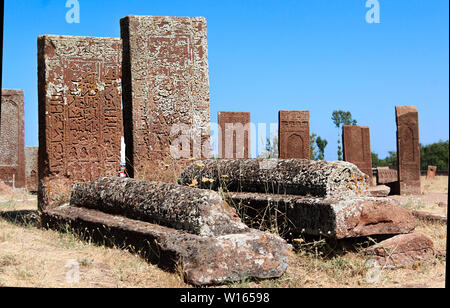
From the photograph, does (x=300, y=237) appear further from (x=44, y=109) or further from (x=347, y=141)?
(x=347, y=141)

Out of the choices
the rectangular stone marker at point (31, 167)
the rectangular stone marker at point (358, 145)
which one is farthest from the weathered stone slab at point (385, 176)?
the rectangular stone marker at point (31, 167)

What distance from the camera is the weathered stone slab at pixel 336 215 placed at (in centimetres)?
477

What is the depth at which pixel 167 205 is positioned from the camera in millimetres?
4945

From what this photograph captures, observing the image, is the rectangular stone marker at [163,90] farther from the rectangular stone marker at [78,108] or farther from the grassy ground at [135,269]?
the grassy ground at [135,269]

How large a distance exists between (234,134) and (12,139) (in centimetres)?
708

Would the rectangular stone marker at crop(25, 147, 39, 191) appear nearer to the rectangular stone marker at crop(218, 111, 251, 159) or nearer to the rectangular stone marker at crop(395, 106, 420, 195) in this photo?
the rectangular stone marker at crop(218, 111, 251, 159)

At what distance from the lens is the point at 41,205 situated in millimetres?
7535

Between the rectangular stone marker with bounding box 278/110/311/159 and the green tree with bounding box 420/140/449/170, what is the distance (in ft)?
99.3

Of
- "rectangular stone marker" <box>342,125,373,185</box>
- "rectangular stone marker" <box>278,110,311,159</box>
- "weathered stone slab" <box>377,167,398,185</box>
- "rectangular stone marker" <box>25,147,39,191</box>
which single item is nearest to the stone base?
"rectangular stone marker" <box>278,110,311,159</box>

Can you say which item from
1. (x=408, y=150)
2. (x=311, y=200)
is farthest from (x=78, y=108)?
(x=408, y=150)

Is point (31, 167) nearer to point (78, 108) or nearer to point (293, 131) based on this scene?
point (293, 131)

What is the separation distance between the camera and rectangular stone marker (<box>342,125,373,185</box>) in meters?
14.1

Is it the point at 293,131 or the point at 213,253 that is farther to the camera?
the point at 293,131
